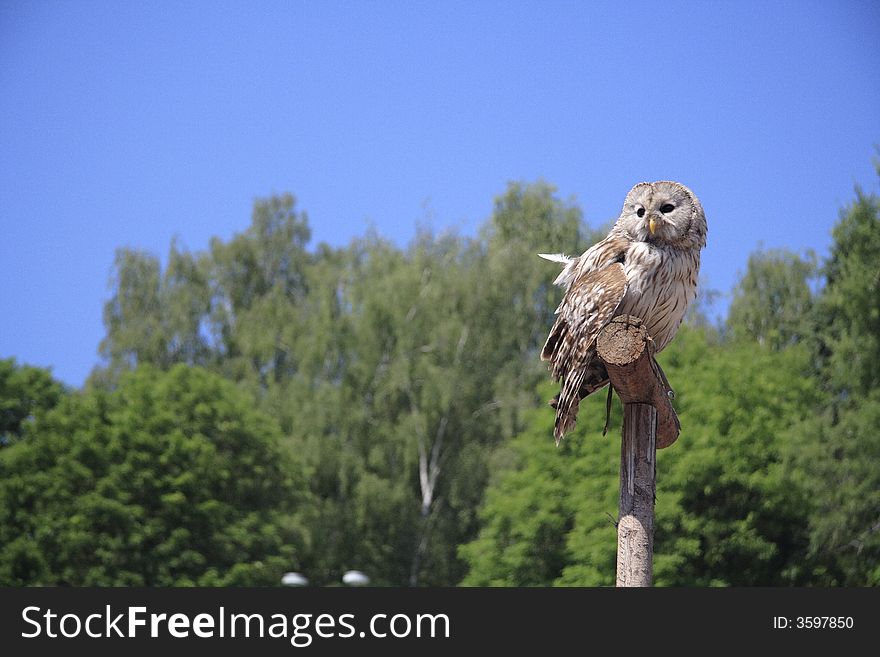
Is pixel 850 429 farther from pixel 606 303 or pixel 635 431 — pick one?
pixel 635 431

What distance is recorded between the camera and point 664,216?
10164 millimetres

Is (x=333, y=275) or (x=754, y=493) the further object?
(x=333, y=275)

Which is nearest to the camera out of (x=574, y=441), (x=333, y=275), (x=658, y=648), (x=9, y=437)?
(x=658, y=648)

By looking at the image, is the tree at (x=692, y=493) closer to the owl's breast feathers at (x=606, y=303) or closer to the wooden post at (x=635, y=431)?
the owl's breast feathers at (x=606, y=303)

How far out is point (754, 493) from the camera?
123 ft

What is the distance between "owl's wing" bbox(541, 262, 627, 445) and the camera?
9648mm

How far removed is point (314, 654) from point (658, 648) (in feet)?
7.16

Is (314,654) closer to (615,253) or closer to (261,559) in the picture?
(615,253)

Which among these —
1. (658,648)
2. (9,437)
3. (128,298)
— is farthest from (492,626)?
(128,298)

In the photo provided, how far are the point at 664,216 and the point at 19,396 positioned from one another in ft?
137

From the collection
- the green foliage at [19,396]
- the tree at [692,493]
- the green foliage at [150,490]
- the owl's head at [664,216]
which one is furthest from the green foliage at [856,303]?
the owl's head at [664,216]

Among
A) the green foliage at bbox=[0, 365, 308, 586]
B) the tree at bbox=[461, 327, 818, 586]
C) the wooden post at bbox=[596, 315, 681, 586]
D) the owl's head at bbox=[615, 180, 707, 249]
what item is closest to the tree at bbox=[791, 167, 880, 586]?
the tree at bbox=[461, 327, 818, 586]

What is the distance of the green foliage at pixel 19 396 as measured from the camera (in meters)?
48.2

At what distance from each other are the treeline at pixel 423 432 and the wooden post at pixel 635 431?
25653 millimetres
